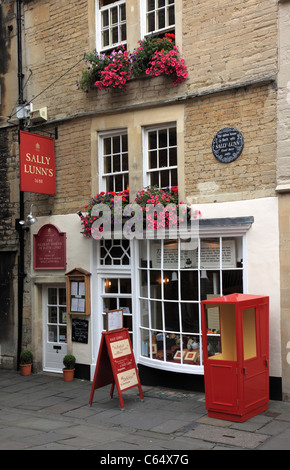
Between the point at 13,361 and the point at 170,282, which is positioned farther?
the point at 13,361

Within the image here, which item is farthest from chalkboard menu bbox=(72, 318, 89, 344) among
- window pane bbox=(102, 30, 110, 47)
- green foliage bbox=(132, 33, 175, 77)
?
window pane bbox=(102, 30, 110, 47)

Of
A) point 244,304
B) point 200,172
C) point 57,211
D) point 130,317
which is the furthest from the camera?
point 57,211

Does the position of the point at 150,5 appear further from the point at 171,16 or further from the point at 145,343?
the point at 145,343

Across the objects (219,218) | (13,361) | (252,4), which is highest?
(252,4)

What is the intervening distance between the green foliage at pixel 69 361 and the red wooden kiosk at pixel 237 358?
3.90 metres

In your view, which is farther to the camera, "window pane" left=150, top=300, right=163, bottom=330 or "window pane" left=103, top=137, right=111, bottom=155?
"window pane" left=103, top=137, right=111, bottom=155

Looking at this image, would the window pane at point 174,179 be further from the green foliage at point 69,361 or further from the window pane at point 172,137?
the green foliage at point 69,361

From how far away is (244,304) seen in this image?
23.8ft

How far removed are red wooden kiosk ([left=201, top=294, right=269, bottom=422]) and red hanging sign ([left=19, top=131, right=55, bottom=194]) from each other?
5124 millimetres

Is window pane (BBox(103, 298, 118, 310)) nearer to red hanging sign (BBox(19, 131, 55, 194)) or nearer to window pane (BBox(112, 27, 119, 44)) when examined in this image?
red hanging sign (BBox(19, 131, 55, 194))

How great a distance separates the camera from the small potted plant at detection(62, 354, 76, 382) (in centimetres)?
1070
